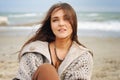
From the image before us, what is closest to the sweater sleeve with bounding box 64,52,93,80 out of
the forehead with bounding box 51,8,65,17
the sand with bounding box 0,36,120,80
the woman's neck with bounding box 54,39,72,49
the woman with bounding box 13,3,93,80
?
the woman with bounding box 13,3,93,80

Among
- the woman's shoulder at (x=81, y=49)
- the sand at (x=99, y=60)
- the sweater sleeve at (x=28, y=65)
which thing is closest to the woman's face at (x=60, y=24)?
the woman's shoulder at (x=81, y=49)

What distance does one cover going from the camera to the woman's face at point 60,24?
308 centimetres

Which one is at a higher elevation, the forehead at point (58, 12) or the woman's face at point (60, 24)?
the forehead at point (58, 12)

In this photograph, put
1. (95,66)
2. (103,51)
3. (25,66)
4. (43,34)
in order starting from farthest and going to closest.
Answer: (103,51), (95,66), (43,34), (25,66)

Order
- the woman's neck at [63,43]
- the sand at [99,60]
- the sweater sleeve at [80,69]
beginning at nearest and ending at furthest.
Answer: the sweater sleeve at [80,69] < the woman's neck at [63,43] < the sand at [99,60]

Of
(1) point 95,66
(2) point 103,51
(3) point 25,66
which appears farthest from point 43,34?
(2) point 103,51

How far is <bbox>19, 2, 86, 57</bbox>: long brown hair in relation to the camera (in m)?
3.08

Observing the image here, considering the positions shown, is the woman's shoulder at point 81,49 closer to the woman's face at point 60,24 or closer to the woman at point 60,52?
the woman at point 60,52

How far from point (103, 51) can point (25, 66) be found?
21.1 feet

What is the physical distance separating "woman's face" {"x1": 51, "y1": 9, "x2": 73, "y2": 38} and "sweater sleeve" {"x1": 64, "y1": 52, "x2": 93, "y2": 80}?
22cm

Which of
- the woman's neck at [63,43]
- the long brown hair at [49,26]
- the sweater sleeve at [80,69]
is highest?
the long brown hair at [49,26]

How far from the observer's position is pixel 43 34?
10.8 feet

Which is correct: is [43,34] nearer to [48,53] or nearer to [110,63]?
[48,53]

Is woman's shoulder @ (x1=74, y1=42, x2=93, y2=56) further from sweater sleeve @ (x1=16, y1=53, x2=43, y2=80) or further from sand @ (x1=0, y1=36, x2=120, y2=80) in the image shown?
sand @ (x1=0, y1=36, x2=120, y2=80)
